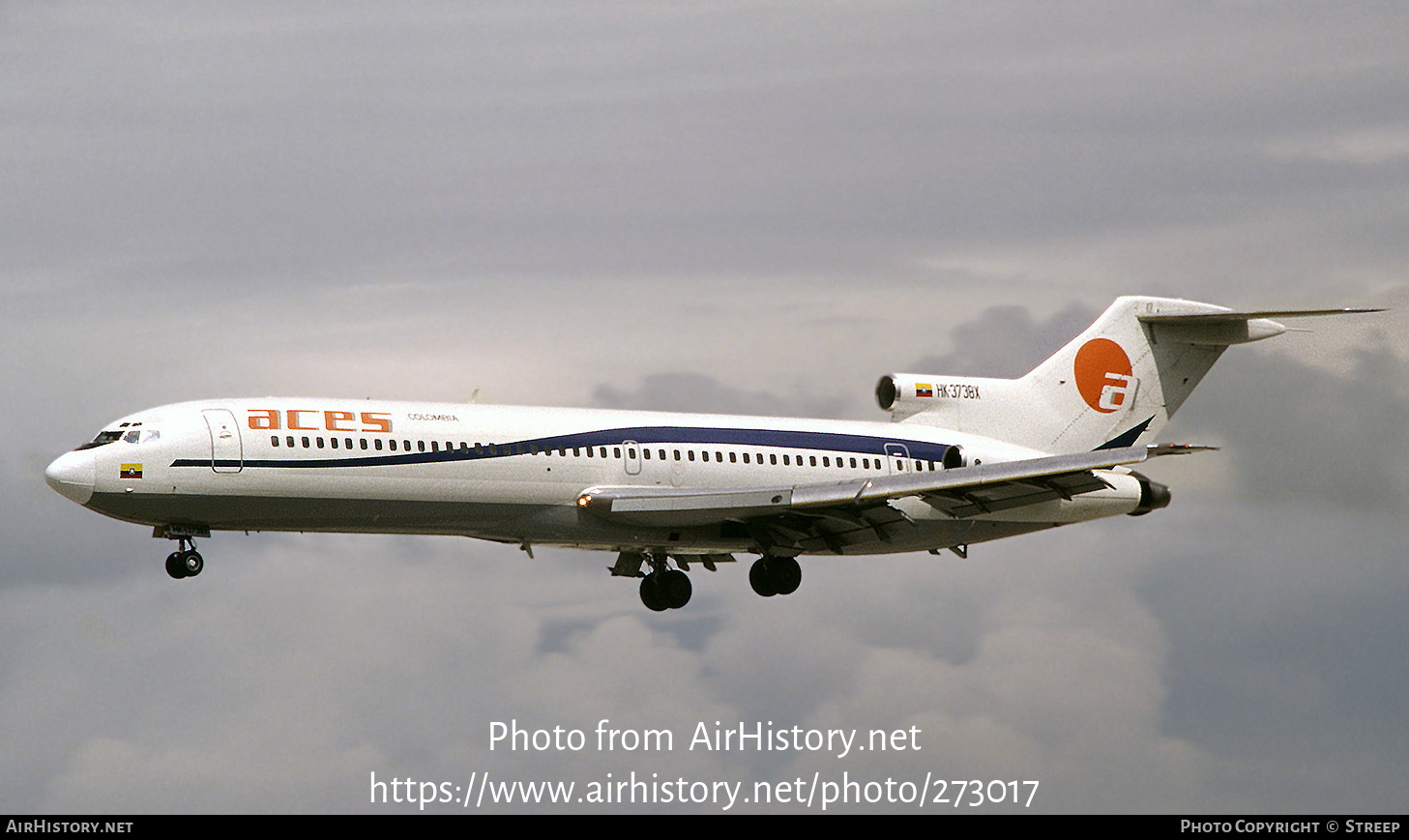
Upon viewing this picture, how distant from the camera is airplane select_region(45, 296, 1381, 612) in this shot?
4138 cm

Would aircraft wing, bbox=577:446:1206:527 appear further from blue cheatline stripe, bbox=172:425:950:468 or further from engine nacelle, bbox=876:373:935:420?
engine nacelle, bbox=876:373:935:420

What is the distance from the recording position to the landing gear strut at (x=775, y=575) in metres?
48.8

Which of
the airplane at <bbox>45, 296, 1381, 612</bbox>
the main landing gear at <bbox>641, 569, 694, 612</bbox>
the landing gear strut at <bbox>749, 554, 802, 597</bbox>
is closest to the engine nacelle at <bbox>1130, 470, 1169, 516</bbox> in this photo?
the airplane at <bbox>45, 296, 1381, 612</bbox>

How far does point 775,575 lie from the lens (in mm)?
48812

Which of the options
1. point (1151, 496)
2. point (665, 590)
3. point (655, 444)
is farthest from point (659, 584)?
point (1151, 496)

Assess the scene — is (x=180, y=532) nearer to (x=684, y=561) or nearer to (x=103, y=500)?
(x=103, y=500)

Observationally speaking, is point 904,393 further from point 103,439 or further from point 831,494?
point 103,439

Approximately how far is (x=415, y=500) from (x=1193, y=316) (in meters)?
23.9

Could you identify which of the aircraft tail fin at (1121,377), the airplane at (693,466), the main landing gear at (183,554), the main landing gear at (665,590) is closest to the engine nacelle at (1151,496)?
the airplane at (693,466)

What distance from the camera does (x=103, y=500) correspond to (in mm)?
40688

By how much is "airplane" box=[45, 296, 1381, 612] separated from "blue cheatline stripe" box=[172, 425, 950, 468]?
0.16 ft

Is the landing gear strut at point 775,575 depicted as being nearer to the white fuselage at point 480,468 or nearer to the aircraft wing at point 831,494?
the white fuselage at point 480,468

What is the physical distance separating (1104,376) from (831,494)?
41.9 ft

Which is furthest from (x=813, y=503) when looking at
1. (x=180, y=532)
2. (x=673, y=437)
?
(x=180, y=532)
